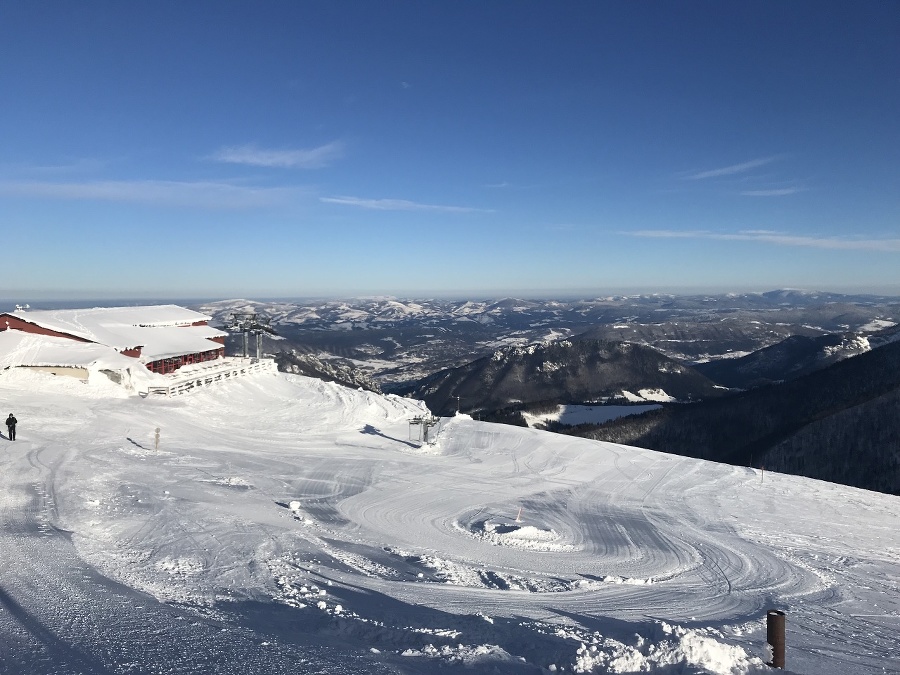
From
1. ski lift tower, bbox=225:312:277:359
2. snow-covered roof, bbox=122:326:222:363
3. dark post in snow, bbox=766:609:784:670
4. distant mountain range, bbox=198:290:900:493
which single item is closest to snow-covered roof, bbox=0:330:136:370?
snow-covered roof, bbox=122:326:222:363

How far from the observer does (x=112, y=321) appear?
4478 cm

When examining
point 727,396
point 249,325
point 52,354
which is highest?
point 249,325

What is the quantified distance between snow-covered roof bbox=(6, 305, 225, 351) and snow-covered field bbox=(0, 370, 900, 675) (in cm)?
1243

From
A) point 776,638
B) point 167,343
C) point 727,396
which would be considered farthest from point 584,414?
point 776,638

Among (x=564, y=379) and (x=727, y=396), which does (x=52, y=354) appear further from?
(x=564, y=379)

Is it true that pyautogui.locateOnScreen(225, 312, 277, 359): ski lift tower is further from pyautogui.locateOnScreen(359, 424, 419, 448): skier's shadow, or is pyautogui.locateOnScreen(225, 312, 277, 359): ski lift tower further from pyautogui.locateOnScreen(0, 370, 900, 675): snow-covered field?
pyautogui.locateOnScreen(359, 424, 419, 448): skier's shadow

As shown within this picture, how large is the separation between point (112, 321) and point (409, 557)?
43.4 meters

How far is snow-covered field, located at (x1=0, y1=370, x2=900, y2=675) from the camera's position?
667cm

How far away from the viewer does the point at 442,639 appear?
715 centimetres

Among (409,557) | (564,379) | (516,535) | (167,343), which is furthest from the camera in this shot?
(564,379)

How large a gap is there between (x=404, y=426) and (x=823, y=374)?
4417 inches

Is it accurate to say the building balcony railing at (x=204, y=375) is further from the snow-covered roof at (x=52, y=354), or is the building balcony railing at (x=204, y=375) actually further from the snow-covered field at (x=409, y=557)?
the snow-covered field at (x=409, y=557)

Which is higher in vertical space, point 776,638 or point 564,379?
point 776,638

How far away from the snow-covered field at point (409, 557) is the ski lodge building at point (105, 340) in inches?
182
